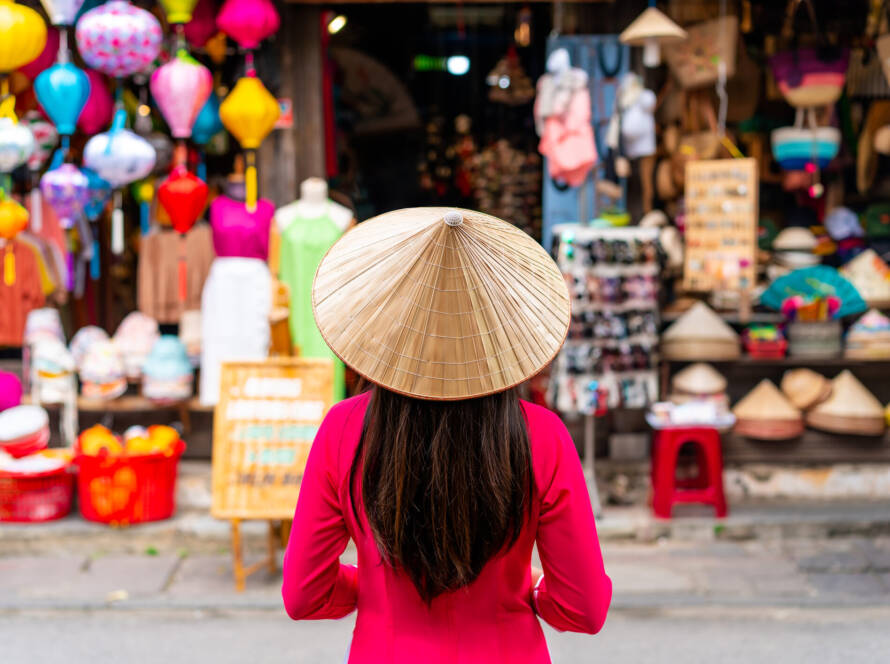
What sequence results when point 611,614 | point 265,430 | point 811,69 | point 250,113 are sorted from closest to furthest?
point 611,614 → point 265,430 → point 250,113 → point 811,69

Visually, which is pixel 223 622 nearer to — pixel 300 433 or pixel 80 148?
pixel 300 433

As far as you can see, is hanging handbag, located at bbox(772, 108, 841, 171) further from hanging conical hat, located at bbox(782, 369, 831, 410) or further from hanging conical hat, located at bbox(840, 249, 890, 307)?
hanging conical hat, located at bbox(782, 369, 831, 410)

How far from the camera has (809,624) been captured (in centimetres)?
460

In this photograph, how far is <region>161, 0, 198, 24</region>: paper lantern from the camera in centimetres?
538

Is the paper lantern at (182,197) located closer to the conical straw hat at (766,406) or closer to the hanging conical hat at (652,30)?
the hanging conical hat at (652,30)

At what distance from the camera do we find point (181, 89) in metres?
5.34

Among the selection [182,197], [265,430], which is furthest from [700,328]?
[182,197]

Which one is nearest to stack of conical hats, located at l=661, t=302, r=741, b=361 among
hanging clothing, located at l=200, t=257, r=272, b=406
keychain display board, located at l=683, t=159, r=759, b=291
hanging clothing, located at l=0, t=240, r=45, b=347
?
keychain display board, located at l=683, t=159, r=759, b=291

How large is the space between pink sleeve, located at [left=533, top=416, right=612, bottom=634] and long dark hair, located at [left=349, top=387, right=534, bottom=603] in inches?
2.2

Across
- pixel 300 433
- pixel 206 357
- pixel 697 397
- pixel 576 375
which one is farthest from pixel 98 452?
pixel 697 397

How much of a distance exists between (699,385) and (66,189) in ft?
12.7

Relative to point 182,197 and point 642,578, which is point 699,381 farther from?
point 182,197

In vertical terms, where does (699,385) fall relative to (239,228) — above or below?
below

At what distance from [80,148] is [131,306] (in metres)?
1.16
